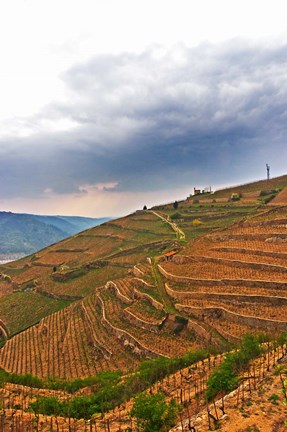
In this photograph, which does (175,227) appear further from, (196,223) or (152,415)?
(152,415)

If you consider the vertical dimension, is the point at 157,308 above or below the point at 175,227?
below

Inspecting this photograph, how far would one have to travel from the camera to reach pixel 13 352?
45.1 metres

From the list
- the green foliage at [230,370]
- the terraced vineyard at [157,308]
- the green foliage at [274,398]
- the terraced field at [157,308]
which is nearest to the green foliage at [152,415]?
the green foliage at [230,370]

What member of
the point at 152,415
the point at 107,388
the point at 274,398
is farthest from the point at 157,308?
the point at 152,415

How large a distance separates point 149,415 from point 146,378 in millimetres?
9244

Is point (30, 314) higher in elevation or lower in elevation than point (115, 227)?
lower

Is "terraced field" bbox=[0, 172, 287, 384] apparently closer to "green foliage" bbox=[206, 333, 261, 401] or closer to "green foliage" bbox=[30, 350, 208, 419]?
"green foliage" bbox=[30, 350, 208, 419]

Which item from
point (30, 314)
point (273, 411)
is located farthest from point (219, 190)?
point (273, 411)

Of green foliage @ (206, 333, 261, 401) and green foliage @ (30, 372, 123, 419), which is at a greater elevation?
green foliage @ (206, 333, 261, 401)

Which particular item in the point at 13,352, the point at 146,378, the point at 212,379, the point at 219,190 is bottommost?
the point at 13,352

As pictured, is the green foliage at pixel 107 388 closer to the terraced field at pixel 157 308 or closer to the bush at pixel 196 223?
the terraced field at pixel 157 308

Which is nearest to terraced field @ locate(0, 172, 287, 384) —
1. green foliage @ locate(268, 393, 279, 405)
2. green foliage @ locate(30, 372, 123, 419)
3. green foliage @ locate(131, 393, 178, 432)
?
green foliage @ locate(30, 372, 123, 419)

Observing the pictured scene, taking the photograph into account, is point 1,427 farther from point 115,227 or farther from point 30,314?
point 115,227

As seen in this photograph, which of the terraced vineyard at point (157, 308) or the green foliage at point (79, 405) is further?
the terraced vineyard at point (157, 308)
